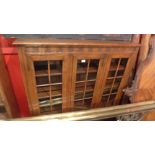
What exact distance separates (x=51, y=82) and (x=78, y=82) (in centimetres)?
25

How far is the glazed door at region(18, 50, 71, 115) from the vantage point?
4.04ft

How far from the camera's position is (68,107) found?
1.64 meters

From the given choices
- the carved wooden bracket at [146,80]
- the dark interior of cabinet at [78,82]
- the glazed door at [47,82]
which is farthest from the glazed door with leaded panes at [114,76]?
the glazed door at [47,82]

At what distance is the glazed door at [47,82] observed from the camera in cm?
123

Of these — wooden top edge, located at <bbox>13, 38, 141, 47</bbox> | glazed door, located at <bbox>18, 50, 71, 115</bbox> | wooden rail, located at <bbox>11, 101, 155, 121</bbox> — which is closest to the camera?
wooden rail, located at <bbox>11, 101, 155, 121</bbox>

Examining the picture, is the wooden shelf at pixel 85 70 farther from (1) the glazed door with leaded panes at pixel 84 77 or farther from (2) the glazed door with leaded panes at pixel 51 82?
(2) the glazed door with leaded panes at pixel 51 82

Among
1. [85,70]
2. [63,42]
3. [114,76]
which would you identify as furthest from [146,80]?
[63,42]

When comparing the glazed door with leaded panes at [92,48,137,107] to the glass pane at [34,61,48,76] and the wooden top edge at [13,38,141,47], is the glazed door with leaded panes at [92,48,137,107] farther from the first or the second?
the glass pane at [34,61,48,76]

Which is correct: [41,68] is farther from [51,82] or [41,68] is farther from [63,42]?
Answer: [63,42]

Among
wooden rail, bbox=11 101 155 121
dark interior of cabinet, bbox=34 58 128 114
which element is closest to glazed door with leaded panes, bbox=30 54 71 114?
dark interior of cabinet, bbox=34 58 128 114
